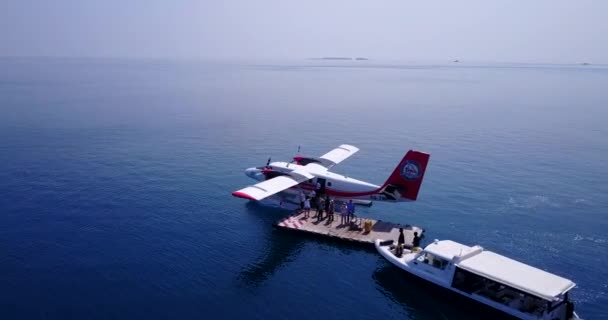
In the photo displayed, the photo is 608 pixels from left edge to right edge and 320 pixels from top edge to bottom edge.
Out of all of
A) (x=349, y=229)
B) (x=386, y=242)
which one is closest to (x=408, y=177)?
(x=349, y=229)

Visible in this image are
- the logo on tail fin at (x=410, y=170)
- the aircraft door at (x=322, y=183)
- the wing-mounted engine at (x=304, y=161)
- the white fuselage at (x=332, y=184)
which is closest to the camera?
the logo on tail fin at (x=410, y=170)

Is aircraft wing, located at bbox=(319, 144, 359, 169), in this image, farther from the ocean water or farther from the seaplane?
the ocean water

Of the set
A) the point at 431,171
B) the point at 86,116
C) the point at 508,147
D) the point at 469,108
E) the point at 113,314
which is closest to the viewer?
the point at 113,314

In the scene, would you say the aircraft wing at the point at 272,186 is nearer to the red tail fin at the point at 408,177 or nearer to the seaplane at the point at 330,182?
the seaplane at the point at 330,182

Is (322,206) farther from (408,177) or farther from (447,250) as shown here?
(447,250)

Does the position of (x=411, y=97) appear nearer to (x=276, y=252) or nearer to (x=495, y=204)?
(x=495, y=204)

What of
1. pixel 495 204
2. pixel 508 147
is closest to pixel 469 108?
pixel 508 147

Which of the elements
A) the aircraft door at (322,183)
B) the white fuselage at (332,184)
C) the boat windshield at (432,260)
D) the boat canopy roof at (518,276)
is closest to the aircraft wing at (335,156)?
the white fuselage at (332,184)
